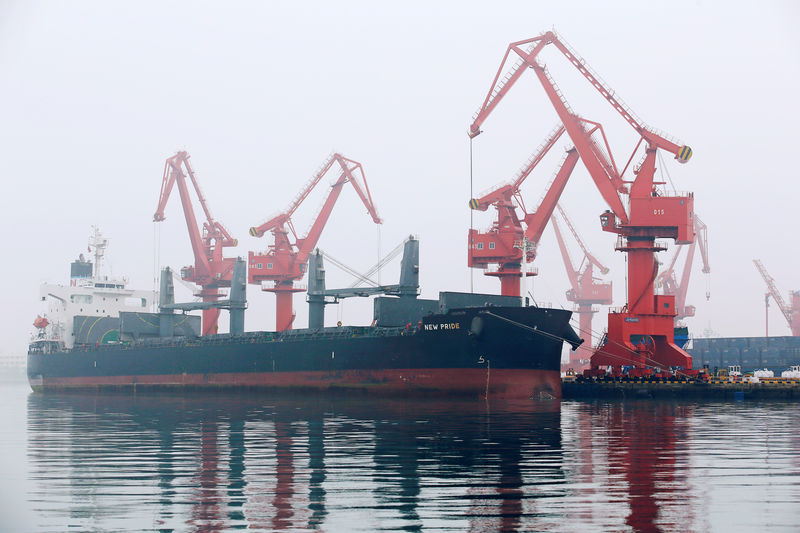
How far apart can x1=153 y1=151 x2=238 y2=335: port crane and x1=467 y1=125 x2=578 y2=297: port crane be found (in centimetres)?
2857

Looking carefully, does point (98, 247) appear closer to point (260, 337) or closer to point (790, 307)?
point (260, 337)

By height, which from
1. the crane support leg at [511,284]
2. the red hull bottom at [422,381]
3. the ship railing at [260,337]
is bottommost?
the red hull bottom at [422,381]

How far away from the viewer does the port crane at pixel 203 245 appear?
7931 centimetres

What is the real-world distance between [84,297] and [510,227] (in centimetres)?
4022

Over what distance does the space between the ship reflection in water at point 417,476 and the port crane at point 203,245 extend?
5308 cm

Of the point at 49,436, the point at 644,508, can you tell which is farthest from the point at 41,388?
the point at 644,508

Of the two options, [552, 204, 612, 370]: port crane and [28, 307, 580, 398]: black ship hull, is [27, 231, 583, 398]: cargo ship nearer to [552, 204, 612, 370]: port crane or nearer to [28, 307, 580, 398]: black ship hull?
[28, 307, 580, 398]: black ship hull

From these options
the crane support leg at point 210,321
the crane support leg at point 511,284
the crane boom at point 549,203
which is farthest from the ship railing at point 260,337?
the crane boom at point 549,203

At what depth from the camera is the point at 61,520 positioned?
10812 mm

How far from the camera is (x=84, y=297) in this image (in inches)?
2970

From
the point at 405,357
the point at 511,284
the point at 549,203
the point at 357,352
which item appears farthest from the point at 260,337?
the point at 549,203

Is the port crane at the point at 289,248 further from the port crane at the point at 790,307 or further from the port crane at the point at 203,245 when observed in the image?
the port crane at the point at 790,307

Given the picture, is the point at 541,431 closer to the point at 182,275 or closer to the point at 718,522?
the point at 718,522

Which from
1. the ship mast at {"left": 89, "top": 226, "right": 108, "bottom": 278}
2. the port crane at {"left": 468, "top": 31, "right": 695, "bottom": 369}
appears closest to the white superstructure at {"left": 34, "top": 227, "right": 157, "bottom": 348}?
the ship mast at {"left": 89, "top": 226, "right": 108, "bottom": 278}
